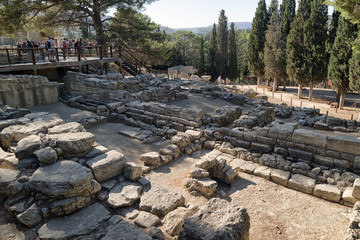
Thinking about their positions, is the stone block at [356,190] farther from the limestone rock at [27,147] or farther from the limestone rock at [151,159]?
the limestone rock at [27,147]

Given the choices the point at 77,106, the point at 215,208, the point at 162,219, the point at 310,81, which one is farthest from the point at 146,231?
the point at 310,81

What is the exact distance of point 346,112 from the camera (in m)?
20.0

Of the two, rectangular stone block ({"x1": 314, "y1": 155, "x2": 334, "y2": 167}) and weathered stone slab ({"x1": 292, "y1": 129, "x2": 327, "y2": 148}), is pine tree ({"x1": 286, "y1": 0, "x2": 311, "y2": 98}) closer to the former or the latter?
weathered stone slab ({"x1": 292, "y1": 129, "x2": 327, "y2": 148})

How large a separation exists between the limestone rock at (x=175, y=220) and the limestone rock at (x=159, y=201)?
0.16 metres

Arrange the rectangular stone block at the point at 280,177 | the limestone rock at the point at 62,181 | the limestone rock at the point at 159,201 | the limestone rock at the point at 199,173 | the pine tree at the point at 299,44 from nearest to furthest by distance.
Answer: the limestone rock at the point at 62,181 → the limestone rock at the point at 159,201 → the limestone rock at the point at 199,173 → the rectangular stone block at the point at 280,177 → the pine tree at the point at 299,44

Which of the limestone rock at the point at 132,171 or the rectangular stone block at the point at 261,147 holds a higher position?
the limestone rock at the point at 132,171

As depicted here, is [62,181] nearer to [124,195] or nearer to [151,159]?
[124,195]

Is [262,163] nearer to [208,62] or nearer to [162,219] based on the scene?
[162,219]

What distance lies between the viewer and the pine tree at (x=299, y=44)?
23812 millimetres

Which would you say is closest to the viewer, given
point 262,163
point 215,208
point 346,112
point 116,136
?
point 215,208

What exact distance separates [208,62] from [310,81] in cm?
1789

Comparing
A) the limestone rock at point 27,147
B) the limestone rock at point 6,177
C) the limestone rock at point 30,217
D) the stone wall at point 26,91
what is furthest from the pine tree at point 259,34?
the limestone rock at point 30,217

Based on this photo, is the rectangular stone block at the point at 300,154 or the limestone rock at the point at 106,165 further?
the rectangular stone block at the point at 300,154

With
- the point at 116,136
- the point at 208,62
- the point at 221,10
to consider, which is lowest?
the point at 116,136
